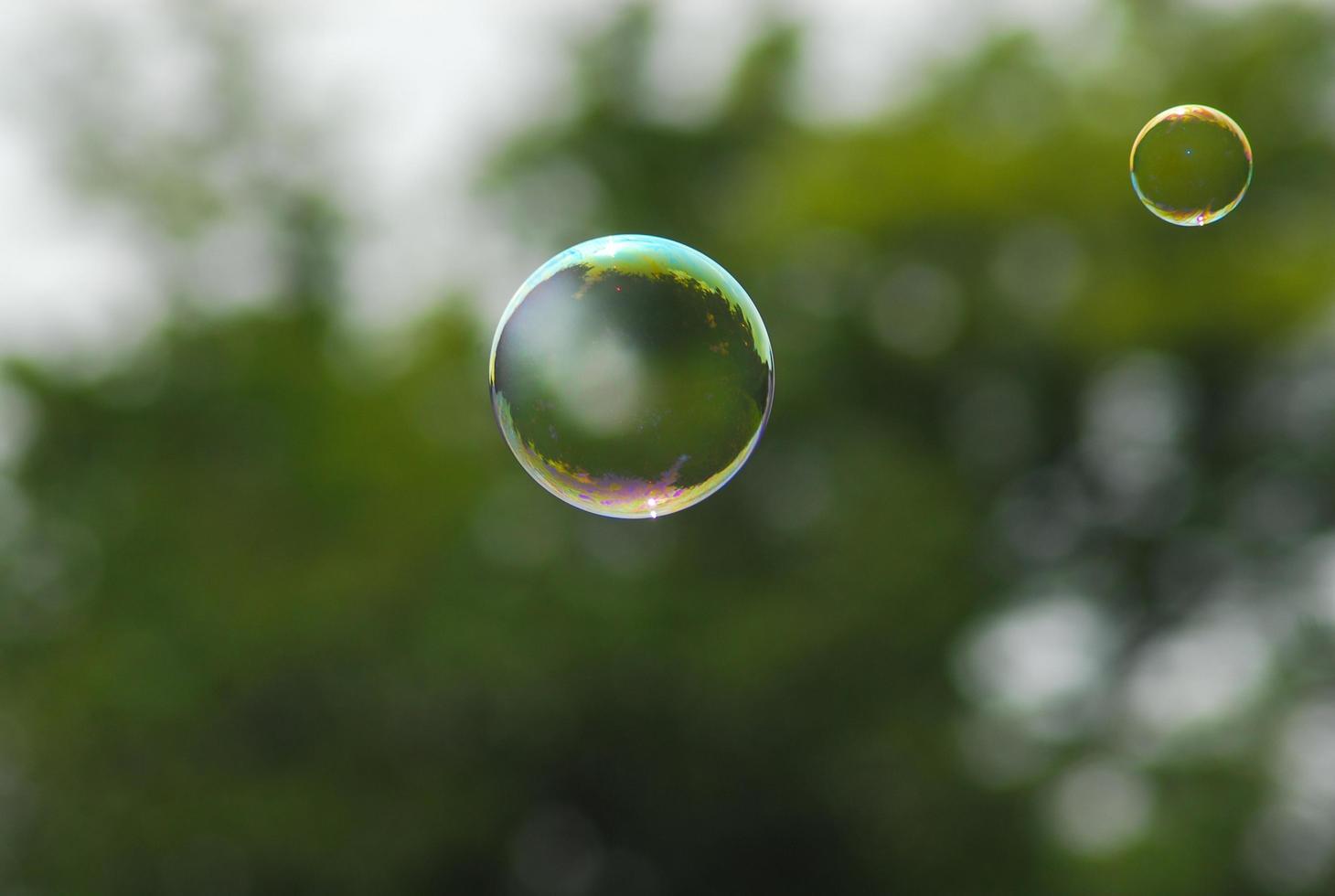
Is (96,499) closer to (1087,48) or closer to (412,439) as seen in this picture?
(412,439)

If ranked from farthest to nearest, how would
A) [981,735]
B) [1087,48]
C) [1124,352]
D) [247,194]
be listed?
[247,194]
[1087,48]
[1124,352]
[981,735]

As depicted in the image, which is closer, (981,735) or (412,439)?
(981,735)

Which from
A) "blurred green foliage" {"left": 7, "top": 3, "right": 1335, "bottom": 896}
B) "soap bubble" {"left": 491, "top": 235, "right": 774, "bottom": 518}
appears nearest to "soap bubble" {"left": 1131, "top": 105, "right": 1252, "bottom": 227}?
"soap bubble" {"left": 491, "top": 235, "right": 774, "bottom": 518}

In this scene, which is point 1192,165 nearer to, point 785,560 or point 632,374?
point 632,374

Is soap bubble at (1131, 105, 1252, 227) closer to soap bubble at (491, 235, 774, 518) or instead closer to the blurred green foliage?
soap bubble at (491, 235, 774, 518)

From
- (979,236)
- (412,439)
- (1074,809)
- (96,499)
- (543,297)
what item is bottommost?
(543,297)

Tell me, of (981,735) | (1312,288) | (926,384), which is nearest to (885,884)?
(981,735)

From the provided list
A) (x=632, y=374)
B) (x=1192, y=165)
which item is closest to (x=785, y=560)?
(x=1192, y=165)

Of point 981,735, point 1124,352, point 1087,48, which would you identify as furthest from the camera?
point 1087,48
